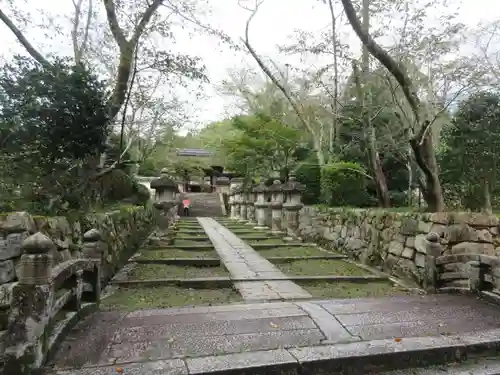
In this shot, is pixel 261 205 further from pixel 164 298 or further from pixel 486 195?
pixel 164 298

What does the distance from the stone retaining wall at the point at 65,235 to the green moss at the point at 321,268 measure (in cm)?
316

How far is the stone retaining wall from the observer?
10.6 ft

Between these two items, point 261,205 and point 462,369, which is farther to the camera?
point 261,205

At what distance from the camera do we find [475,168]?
8.89 m

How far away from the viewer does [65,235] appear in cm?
446

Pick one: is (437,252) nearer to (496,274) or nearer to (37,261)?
(496,274)

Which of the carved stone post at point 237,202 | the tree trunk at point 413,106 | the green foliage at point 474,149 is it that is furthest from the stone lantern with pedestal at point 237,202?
the tree trunk at point 413,106

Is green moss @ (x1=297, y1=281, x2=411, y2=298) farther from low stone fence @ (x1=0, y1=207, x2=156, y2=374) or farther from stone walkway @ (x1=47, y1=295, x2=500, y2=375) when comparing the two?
low stone fence @ (x1=0, y1=207, x2=156, y2=374)

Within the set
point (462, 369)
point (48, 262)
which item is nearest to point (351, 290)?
point (462, 369)

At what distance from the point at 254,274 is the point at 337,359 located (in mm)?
3463

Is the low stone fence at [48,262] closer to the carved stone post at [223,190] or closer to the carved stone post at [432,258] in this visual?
the carved stone post at [432,258]

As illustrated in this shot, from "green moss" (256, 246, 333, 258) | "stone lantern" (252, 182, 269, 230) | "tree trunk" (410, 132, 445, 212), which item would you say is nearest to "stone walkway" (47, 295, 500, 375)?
"tree trunk" (410, 132, 445, 212)

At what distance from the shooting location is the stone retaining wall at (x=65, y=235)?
3217mm

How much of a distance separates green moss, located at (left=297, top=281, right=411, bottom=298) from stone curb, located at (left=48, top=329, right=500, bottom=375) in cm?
193
